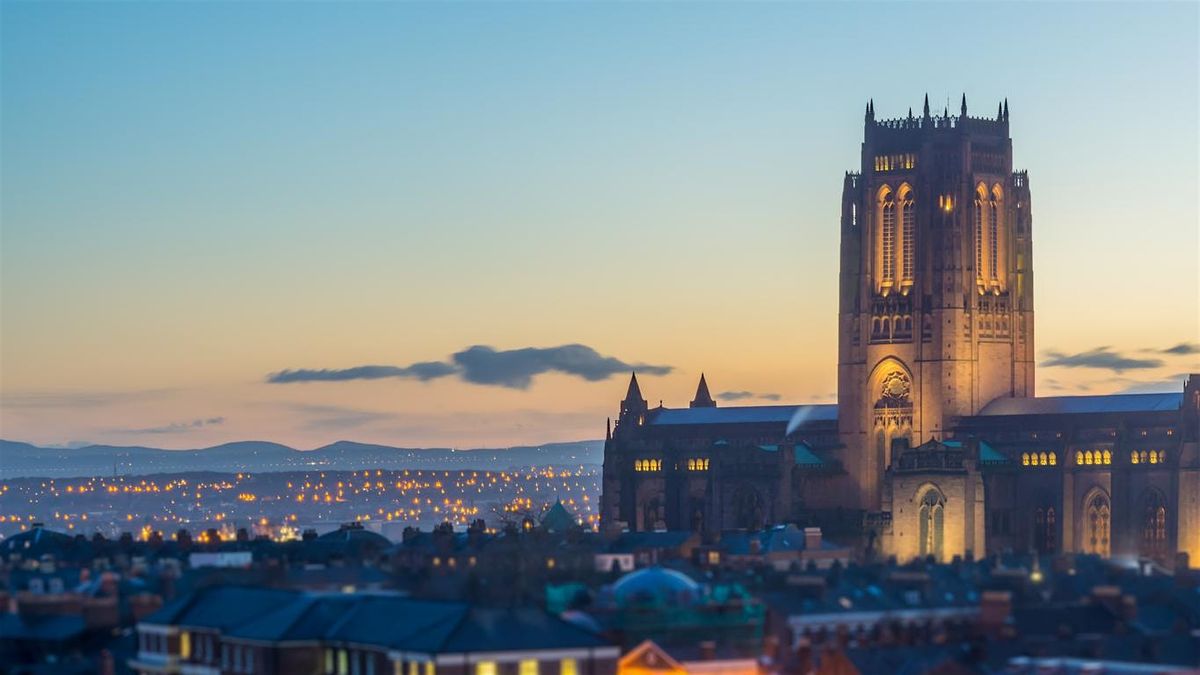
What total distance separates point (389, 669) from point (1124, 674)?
24.8 metres

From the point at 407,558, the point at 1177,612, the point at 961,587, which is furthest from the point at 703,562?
the point at 1177,612

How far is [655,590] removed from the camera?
420ft

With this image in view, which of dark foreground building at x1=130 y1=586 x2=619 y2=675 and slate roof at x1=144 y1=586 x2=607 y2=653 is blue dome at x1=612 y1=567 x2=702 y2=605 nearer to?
slate roof at x1=144 y1=586 x2=607 y2=653

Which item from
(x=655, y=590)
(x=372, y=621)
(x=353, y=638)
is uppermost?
(x=655, y=590)

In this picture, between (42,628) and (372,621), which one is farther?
(42,628)

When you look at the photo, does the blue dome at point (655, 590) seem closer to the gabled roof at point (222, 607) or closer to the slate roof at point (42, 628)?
the gabled roof at point (222, 607)

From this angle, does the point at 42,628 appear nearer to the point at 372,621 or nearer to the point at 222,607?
the point at 222,607

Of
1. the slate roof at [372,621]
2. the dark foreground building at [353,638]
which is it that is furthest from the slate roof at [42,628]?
the slate roof at [372,621]

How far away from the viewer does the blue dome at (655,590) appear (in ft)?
417

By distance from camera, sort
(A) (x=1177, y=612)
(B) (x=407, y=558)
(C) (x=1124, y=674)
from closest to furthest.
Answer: (C) (x=1124, y=674) → (A) (x=1177, y=612) → (B) (x=407, y=558)

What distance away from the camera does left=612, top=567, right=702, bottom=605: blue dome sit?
127 m

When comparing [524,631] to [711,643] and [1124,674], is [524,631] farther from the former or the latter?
[1124,674]

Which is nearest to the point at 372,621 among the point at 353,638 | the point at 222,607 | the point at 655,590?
the point at 353,638

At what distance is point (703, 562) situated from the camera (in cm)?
18275
